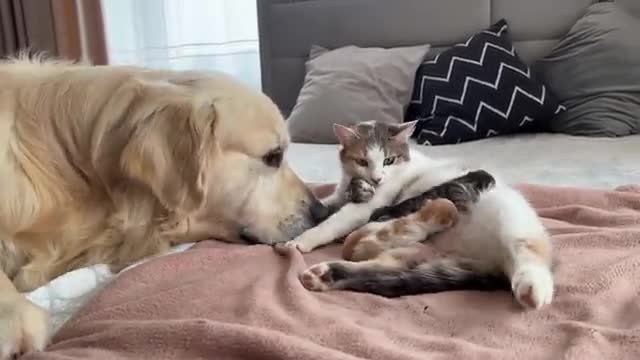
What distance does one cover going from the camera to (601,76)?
→ 8.81 ft

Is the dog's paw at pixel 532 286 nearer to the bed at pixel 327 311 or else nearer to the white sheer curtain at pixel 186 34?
the bed at pixel 327 311

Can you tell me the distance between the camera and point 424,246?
117 cm

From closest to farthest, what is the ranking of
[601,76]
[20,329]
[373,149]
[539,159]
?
[20,329] → [373,149] → [539,159] → [601,76]

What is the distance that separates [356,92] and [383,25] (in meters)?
0.47

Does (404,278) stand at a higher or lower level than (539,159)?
higher

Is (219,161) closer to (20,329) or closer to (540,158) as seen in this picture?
(20,329)

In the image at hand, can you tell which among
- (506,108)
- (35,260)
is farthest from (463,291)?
(506,108)

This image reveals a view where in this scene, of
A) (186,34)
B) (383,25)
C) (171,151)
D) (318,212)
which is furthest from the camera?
(186,34)

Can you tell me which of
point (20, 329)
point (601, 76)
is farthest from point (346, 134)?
point (601, 76)

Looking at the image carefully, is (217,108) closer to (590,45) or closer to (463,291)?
(463,291)

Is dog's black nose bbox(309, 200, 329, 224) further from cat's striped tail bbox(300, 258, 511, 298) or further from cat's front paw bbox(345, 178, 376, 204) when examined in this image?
cat's striped tail bbox(300, 258, 511, 298)

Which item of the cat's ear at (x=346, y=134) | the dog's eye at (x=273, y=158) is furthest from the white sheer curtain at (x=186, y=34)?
the dog's eye at (x=273, y=158)

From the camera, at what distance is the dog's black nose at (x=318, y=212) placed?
4.62ft

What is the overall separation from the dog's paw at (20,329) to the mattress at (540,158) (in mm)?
876
